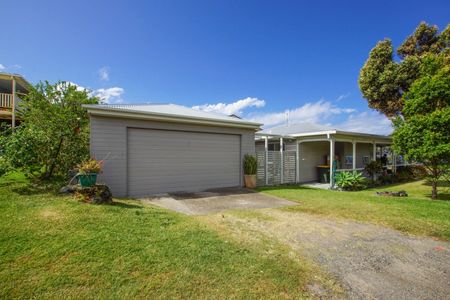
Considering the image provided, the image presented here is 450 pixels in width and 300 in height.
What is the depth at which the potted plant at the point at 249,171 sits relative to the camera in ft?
33.2

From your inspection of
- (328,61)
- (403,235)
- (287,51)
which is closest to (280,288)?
(403,235)

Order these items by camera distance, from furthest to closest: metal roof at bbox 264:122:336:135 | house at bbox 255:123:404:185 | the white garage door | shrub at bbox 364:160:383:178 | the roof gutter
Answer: shrub at bbox 364:160:383:178, metal roof at bbox 264:122:336:135, house at bbox 255:123:404:185, the white garage door, the roof gutter

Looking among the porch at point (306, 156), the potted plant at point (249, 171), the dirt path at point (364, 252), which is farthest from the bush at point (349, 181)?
the dirt path at point (364, 252)

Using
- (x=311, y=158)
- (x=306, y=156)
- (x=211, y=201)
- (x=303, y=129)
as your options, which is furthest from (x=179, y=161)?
(x=311, y=158)

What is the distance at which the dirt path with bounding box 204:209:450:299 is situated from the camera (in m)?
2.63

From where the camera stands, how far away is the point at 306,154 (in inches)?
522

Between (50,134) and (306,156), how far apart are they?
40.6 feet

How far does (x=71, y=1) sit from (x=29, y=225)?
Answer: 274 inches

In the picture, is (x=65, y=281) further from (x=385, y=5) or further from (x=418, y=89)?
(x=385, y=5)

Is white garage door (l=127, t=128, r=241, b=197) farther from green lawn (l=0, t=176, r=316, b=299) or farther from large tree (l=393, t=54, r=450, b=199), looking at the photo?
large tree (l=393, t=54, r=450, b=199)

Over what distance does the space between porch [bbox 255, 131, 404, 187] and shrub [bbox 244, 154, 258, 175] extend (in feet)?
3.05

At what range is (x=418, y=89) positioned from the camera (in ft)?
28.7

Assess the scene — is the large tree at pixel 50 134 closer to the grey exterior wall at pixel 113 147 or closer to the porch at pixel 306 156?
the grey exterior wall at pixel 113 147

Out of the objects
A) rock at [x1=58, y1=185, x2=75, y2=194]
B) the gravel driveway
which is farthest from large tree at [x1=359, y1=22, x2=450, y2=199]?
rock at [x1=58, y1=185, x2=75, y2=194]
